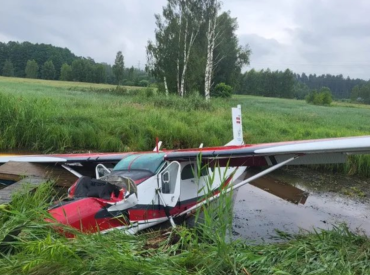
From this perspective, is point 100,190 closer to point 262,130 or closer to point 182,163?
point 182,163

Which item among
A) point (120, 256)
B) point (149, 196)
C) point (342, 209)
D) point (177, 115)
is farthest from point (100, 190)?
point (177, 115)

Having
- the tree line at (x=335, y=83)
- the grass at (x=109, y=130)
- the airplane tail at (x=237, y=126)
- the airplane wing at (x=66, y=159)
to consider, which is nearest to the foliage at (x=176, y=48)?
the grass at (x=109, y=130)

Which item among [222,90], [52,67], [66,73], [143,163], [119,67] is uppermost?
[52,67]

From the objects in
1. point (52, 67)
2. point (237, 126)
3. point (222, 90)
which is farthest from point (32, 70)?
point (237, 126)

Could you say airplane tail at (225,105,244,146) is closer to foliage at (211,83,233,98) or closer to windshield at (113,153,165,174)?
windshield at (113,153,165,174)

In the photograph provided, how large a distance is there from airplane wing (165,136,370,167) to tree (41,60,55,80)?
292 ft

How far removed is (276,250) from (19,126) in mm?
10401

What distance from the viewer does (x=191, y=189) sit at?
6770 mm

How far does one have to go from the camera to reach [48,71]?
86.6m

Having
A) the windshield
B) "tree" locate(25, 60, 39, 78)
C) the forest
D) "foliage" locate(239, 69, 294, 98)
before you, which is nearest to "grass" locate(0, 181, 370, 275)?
the windshield

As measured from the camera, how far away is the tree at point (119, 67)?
2975 inches

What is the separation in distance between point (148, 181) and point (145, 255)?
7.82 feet

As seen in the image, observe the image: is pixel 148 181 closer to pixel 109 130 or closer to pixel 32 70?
pixel 109 130

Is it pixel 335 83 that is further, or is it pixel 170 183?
pixel 335 83
